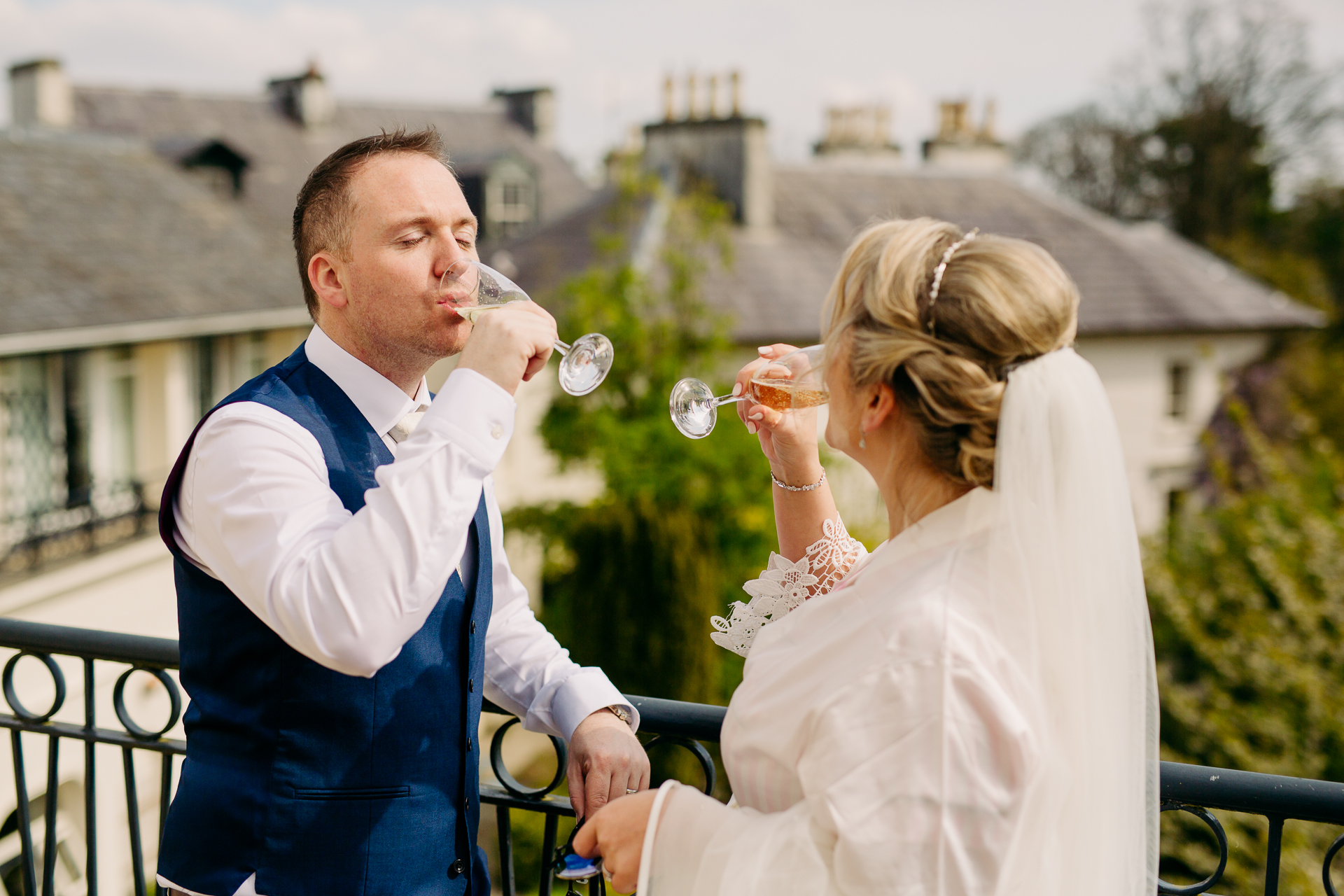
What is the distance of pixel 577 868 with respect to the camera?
1765 millimetres

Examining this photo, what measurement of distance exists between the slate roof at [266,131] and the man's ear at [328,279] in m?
19.5

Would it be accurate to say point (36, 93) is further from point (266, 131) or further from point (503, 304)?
point (503, 304)

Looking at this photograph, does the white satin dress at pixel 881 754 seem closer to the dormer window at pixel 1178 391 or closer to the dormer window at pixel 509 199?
the dormer window at pixel 509 199

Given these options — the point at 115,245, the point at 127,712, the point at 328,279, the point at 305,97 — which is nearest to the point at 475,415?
the point at 328,279

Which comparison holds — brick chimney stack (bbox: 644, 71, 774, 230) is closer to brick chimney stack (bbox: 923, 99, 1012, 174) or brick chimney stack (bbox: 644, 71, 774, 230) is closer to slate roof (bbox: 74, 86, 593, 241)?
slate roof (bbox: 74, 86, 593, 241)

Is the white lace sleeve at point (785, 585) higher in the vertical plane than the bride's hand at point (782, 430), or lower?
lower

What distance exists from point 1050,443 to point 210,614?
139cm

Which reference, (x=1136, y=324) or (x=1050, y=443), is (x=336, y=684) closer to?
(x=1050, y=443)

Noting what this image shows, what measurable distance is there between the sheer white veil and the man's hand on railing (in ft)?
2.60

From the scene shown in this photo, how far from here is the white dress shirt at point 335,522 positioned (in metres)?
1.55

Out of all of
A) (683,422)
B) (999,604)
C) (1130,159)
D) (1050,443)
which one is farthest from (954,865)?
(1130,159)

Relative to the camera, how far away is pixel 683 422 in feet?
7.38

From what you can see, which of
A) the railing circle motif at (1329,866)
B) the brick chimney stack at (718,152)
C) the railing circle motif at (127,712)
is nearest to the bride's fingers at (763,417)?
the railing circle motif at (1329,866)

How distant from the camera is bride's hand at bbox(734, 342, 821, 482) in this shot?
2.18 m
